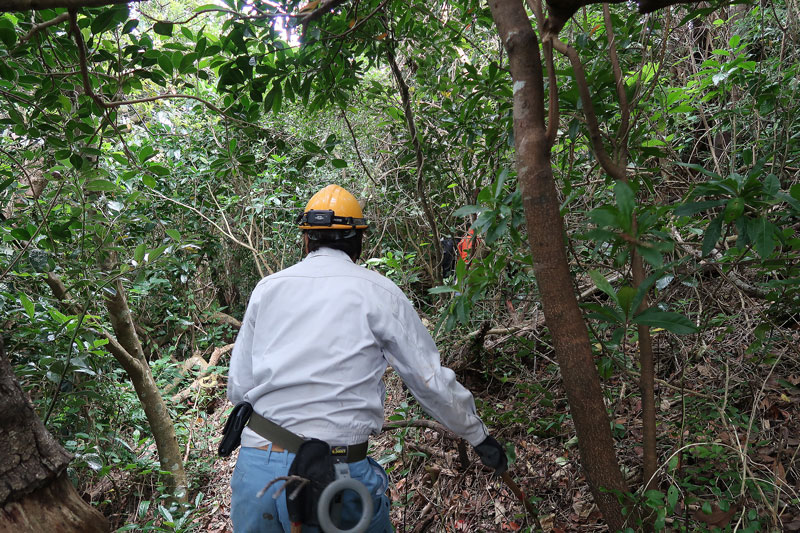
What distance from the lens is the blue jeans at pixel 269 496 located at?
212 cm

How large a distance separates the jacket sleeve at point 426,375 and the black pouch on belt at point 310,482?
1.63 feet

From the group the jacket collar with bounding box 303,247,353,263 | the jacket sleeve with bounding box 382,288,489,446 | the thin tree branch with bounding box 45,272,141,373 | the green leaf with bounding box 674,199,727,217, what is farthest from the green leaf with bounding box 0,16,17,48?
the green leaf with bounding box 674,199,727,217

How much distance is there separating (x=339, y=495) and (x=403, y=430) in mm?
1379

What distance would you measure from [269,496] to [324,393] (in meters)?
0.47

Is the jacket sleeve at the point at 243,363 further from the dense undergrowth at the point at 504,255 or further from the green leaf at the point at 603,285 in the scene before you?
the green leaf at the point at 603,285

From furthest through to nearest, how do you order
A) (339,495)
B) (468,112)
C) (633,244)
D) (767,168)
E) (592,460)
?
1. (767,168)
2. (468,112)
3. (339,495)
4. (592,460)
5. (633,244)

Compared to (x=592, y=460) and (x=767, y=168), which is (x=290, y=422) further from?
(x=767, y=168)

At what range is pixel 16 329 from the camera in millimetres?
3393

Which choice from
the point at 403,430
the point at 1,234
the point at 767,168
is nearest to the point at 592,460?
the point at 403,430

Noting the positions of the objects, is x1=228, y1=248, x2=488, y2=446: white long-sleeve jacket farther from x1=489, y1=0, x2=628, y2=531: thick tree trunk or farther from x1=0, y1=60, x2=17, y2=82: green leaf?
x1=0, y1=60, x2=17, y2=82: green leaf

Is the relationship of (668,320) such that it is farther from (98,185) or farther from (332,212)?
(98,185)

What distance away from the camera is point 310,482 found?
1982 millimetres

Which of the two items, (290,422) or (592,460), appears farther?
(290,422)

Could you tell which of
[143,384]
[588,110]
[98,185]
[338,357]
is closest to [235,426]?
[338,357]
